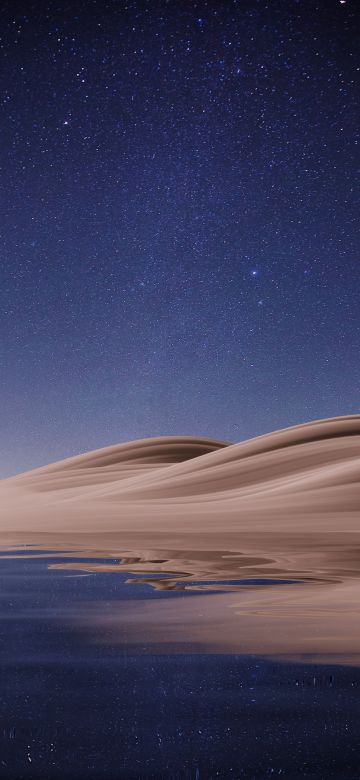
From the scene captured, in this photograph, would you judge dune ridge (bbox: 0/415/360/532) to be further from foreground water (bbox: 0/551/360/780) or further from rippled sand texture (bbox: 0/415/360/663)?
foreground water (bbox: 0/551/360/780)

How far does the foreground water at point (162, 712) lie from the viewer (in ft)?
11.9

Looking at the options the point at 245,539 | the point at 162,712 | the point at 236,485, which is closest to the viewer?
the point at 162,712

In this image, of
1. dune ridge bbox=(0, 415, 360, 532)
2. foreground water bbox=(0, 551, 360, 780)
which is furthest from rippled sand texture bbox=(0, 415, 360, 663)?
foreground water bbox=(0, 551, 360, 780)

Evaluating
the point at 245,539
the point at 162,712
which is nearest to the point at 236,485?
the point at 245,539

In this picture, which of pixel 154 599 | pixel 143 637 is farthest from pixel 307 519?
pixel 143 637

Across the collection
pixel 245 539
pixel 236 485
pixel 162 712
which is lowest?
pixel 162 712

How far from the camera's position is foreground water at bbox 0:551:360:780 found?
363cm

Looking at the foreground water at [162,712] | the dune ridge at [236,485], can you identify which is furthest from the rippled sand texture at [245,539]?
the foreground water at [162,712]

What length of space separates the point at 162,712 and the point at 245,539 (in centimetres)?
1194

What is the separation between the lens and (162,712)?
4.39m

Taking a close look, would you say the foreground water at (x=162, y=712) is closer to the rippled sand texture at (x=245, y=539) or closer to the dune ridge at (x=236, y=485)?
the rippled sand texture at (x=245, y=539)

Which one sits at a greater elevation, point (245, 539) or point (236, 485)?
point (236, 485)

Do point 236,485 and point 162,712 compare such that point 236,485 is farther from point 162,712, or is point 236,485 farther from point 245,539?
point 162,712

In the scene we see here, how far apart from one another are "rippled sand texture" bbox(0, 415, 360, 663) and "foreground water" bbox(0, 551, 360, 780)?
550 millimetres
